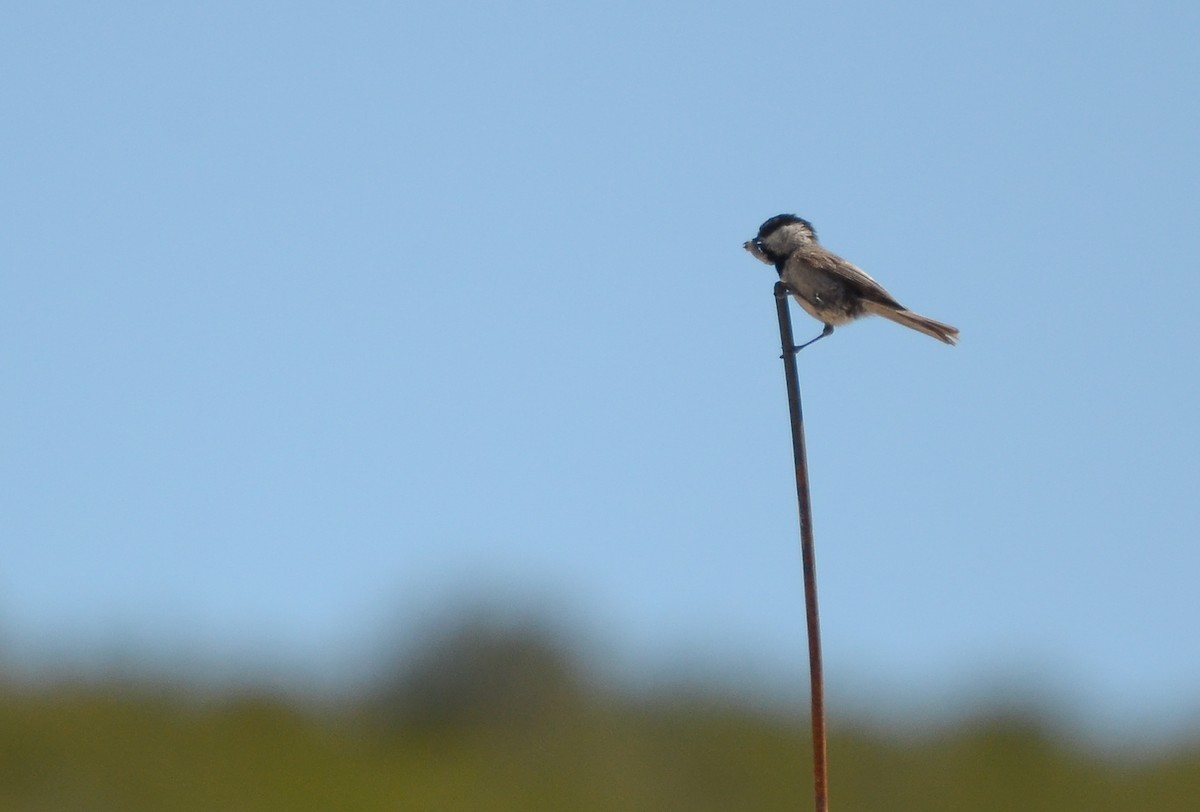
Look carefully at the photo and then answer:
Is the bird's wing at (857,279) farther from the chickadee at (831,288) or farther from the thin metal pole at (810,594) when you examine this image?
the thin metal pole at (810,594)

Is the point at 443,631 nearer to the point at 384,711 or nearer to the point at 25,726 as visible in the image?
the point at 384,711

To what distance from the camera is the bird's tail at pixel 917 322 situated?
678 centimetres

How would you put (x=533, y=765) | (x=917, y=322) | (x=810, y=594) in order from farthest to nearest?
(x=533, y=765), (x=917, y=322), (x=810, y=594)

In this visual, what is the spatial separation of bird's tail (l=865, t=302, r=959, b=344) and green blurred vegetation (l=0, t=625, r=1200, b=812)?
19550 mm

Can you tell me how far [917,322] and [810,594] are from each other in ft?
15.6

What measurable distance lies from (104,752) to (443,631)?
15746mm

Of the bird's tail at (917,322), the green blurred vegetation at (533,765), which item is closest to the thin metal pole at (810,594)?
the bird's tail at (917,322)

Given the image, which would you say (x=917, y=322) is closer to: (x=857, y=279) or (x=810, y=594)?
(x=857, y=279)

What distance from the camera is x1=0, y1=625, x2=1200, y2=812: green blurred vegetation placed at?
27.3 metres

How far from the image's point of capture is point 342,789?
107ft

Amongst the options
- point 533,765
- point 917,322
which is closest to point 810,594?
point 917,322

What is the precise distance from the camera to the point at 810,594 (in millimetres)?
2305

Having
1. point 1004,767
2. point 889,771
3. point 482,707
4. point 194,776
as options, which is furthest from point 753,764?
point 482,707

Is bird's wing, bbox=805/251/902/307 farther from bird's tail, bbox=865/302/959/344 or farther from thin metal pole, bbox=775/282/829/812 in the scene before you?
thin metal pole, bbox=775/282/829/812
